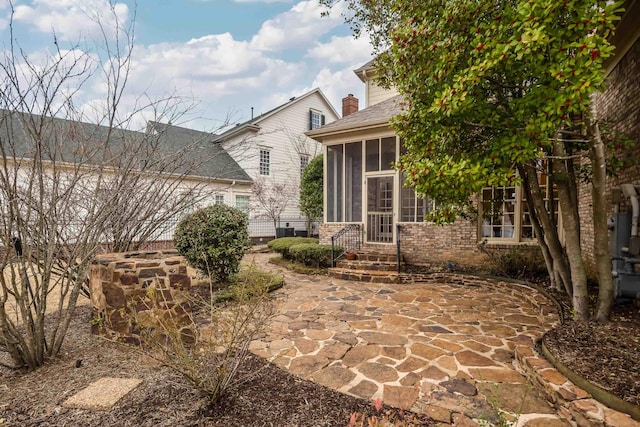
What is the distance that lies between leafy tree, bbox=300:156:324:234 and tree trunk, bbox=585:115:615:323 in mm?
10861

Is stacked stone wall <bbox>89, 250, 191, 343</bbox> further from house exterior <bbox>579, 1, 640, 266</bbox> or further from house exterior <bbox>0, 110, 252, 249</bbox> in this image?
house exterior <bbox>579, 1, 640, 266</bbox>

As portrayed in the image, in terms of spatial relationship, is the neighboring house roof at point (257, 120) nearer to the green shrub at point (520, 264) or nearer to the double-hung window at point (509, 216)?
the double-hung window at point (509, 216)

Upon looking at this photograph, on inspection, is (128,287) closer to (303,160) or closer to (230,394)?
(230,394)

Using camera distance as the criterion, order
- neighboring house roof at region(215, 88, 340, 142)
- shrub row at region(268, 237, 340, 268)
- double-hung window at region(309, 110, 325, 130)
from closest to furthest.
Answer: shrub row at region(268, 237, 340, 268)
neighboring house roof at region(215, 88, 340, 142)
double-hung window at region(309, 110, 325, 130)

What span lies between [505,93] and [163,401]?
5.46 meters

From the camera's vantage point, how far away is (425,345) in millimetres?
3801

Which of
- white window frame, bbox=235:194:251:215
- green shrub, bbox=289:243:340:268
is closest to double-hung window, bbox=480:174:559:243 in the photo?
green shrub, bbox=289:243:340:268

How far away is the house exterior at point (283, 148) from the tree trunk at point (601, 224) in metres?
13.8

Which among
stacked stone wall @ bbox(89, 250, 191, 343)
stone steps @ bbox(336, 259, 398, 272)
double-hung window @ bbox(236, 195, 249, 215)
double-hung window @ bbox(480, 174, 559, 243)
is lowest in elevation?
stone steps @ bbox(336, 259, 398, 272)

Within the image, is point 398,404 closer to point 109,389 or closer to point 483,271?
point 109,389

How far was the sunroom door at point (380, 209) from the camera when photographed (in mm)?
8883

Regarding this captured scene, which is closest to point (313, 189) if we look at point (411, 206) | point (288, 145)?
point (288, 145)

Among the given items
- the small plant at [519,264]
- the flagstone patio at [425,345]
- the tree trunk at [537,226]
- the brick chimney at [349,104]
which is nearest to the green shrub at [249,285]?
the flagstone patio at [425,345]

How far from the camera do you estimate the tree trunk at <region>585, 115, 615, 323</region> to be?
3.34m
